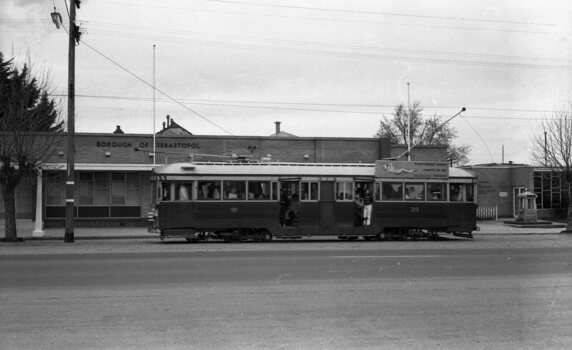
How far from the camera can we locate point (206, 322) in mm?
7703

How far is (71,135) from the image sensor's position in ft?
73.6

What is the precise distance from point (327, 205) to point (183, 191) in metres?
5.22

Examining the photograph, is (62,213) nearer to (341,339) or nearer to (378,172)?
(378,172)

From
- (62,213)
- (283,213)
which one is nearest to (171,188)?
(283,213)

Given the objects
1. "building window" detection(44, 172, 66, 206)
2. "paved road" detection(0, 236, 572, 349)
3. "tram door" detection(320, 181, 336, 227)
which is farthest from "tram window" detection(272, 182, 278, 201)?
"building window" detection(44, 172, 66, 206)

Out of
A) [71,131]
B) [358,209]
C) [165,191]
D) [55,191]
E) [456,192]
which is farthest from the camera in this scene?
[55,191]

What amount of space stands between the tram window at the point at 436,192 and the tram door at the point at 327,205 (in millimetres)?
3872

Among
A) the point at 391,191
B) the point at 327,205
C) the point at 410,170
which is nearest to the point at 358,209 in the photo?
the point at 327,205

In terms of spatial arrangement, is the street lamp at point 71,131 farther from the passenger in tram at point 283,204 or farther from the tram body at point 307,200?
the passenger in tram at point 283,204

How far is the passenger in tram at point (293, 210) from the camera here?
2164cm

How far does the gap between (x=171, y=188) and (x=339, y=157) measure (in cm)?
1460

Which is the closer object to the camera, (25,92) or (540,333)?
(540,333)

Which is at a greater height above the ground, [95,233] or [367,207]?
[367,207]

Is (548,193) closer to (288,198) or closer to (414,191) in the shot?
(414,191)
